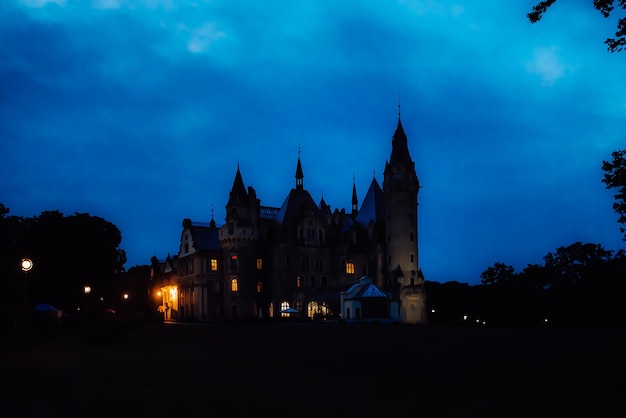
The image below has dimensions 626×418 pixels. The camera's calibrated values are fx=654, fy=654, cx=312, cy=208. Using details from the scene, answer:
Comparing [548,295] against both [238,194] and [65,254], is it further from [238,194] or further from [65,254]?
[65,254]

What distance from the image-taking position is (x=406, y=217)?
93000 millimetres

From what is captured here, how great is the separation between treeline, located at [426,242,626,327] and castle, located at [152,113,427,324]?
14250mm

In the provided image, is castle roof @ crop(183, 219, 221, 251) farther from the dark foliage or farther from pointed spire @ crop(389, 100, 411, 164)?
pointed spire @ crop(389, 100, 411, 164)

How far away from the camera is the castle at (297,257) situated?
91.1 meters

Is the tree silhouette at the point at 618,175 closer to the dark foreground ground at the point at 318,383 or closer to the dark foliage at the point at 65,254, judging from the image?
the dark foreground ground at the point at 318,383

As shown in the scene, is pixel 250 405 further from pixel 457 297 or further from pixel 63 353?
pixel 457 297

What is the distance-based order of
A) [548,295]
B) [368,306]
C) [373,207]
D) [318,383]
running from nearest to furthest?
[318,383], [368,306], [548,295], [373,207]

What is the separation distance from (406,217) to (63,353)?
7229 centimetres

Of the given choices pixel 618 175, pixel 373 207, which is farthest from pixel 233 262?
pixel 618 175

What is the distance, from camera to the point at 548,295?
3556 inches

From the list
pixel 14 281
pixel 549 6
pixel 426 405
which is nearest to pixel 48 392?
pixel 426 405

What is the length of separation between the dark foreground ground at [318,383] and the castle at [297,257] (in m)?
64.8

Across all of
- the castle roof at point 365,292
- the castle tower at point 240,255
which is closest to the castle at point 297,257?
the castle tower at point 240,255

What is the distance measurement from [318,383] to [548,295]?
82487mm
